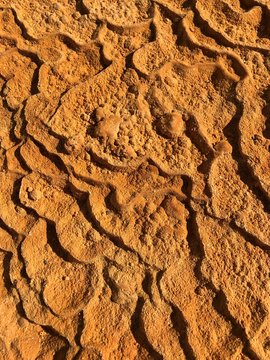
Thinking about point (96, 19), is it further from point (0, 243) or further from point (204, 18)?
point (0, 243)

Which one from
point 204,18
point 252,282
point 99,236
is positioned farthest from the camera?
point 204,18

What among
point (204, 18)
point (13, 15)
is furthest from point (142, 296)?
point (13, 15)

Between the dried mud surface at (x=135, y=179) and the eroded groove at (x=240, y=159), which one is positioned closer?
the dried mud surface at (x=135, y=179)

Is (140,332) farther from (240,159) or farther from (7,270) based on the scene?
(240,159)

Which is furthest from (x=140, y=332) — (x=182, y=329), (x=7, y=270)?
(x=7, y=270)

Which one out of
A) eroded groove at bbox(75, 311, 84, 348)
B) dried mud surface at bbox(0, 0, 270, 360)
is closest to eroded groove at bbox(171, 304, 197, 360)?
dried mud surface at bbox(0, 0, 270, 360)

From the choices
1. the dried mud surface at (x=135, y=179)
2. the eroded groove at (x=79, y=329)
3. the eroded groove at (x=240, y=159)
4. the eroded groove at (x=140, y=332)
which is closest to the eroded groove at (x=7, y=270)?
the dried mud surface at (x=135, y=179)

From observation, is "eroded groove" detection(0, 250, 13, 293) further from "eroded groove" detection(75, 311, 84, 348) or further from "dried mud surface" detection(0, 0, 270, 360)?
"eroded groove" detection(75, 311, 84, 348)

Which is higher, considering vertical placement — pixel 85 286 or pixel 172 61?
pixel 172 61

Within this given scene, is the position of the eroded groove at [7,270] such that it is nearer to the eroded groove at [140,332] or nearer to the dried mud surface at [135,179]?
the dried mud surface at [135,179]
